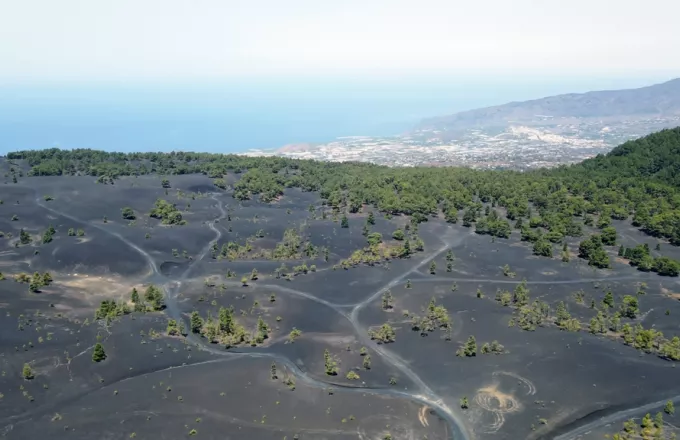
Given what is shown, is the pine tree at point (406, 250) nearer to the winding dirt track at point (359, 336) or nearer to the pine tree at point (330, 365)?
the winding dirt track at point (359, 336)

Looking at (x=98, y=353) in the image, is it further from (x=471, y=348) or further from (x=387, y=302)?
(x=471, y=348)

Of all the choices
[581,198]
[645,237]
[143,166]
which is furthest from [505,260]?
[143,166]

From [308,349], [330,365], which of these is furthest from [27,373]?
[330,365]

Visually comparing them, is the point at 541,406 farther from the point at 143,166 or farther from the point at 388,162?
the point at 388,162

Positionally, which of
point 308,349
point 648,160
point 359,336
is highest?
point 648,160

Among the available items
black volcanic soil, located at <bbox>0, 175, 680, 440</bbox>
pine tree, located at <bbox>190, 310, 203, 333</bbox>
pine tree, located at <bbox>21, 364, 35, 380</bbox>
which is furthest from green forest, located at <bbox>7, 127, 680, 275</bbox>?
pine tree, located at <bbox>21, 364, 35, 380</bbox>

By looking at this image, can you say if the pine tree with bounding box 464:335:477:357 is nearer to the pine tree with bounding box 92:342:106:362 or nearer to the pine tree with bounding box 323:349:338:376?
the pine tree with bounding box 323:349:338:376
